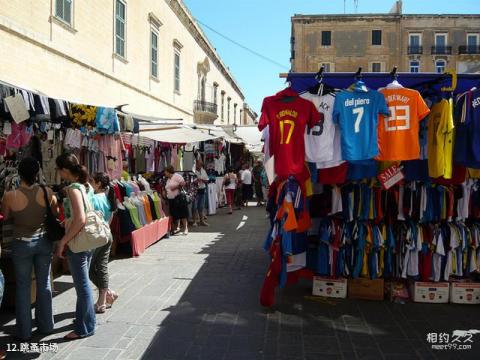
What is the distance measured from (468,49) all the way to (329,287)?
151ft

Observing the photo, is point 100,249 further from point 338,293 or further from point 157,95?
point 157,95

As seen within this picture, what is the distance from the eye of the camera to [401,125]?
16.1 ft

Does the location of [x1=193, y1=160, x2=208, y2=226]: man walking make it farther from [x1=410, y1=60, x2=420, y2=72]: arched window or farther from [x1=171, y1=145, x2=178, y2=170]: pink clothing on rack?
[x1=410, y1=60, x2=420, y2=72]: arched window

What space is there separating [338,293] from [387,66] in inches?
1669

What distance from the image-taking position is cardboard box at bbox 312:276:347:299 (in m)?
5.51

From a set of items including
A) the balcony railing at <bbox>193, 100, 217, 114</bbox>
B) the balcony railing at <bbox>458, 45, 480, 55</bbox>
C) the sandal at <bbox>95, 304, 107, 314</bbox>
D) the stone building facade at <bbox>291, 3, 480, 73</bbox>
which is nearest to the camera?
the sandal at <bbox>95, 304, 107, 314</bbox>

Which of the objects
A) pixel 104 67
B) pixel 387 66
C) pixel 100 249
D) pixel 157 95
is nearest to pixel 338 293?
pixel 100 249

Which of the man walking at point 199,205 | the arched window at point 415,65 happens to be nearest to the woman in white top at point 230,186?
the man walking at point 199,205

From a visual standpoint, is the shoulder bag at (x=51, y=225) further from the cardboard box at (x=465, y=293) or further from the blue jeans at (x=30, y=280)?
the cardboard box at (x=465, y=293)

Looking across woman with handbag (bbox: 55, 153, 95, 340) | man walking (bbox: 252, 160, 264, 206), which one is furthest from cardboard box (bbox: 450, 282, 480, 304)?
man walking (bbox: 252, 160, 264, 206)

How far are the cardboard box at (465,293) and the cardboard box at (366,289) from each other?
0.82 m

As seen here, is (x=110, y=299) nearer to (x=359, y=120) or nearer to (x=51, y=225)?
(x=51, y=225)

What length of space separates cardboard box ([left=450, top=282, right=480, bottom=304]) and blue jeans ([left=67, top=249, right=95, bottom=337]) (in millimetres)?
4042

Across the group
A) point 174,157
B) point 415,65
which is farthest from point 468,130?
point 415,65
